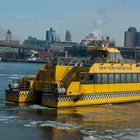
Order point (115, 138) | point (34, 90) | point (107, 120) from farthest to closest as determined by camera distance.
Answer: point (34, 90)
point (107, 120)
point (115, 138)

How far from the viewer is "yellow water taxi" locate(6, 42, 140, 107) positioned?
1184 inches

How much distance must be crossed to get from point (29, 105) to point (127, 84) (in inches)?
330

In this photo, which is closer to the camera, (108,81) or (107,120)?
(107,120)

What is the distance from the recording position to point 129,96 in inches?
1369

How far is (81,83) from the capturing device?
30.8m

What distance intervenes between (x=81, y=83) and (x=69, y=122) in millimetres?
6374

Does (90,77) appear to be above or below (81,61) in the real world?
below

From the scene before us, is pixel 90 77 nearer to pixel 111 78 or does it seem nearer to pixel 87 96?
pixel 87 96

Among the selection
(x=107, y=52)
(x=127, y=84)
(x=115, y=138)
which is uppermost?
(x=107, y=52)

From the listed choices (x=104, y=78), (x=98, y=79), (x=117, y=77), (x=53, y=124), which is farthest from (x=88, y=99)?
(x=53, y=124)

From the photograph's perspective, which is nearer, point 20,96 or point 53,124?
point 53,124

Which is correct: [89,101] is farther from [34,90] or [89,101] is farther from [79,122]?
[79,122]

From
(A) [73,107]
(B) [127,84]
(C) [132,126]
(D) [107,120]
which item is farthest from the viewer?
(B) [127,84]

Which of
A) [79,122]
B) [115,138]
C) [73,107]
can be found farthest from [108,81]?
[115,138]
